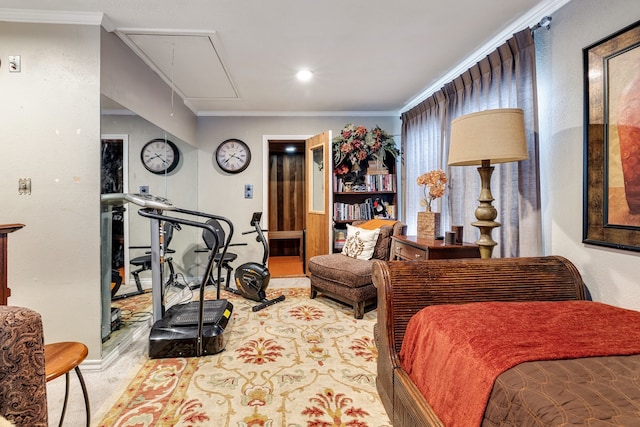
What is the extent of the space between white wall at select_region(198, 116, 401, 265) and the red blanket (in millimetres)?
3380

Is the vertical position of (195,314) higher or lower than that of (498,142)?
lower

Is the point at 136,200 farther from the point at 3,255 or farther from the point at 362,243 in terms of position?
the point at 362,243

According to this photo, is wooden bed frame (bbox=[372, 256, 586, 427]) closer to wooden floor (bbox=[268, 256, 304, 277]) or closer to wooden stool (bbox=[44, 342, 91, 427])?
wooden stool (bbox=[44, 342, 91, 427])

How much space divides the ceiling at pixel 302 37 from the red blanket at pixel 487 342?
1.87 m

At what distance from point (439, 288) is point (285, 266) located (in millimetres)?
4137

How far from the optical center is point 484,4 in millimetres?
1986

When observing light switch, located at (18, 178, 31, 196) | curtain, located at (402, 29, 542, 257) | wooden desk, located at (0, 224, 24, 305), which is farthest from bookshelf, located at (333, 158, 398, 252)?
wooden desk, located at (0, 224, 24, 305)

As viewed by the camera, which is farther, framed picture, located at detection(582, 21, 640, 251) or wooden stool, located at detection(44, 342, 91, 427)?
framed picture, located at detection(582, 21, 640, 251)

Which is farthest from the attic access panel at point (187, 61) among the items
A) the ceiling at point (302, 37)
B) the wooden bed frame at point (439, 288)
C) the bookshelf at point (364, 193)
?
the wooden bed frame at point (439, 288)

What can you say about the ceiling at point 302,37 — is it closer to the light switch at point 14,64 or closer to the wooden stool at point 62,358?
the light switch at point 14,64

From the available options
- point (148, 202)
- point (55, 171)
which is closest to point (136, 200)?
point (148, 202)

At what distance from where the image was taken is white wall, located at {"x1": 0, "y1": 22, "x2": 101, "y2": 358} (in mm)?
1973

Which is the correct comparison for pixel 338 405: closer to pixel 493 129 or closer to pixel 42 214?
pixel 493 129

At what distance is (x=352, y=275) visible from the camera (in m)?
2.91
